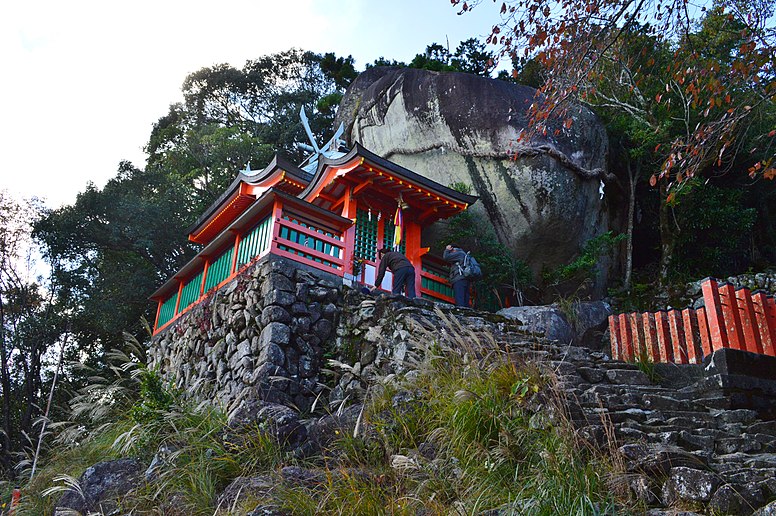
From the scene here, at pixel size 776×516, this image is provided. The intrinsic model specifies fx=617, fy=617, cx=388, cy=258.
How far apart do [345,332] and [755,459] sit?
6011mm

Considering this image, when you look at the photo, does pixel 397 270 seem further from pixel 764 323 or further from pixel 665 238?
pixel 665 238

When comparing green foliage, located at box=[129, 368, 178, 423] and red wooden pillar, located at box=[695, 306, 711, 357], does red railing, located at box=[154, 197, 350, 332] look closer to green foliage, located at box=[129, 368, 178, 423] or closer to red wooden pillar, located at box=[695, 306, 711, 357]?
green foliage, located at box=[129, 368, 178, 423]

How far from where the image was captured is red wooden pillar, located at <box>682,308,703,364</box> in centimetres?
659

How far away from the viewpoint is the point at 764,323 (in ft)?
20.4

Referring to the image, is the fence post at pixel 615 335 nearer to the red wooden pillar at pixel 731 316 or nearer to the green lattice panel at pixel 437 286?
the red wooden pillar at pixel 731 316

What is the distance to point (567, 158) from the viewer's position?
48.7ft

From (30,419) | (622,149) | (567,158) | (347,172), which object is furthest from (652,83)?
(30,419)

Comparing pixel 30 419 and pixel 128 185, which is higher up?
pixel 128 185

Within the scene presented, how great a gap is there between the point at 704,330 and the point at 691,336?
357mm

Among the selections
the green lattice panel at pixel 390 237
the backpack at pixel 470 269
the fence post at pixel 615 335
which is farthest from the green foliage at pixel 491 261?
the fence post at pixel 615 335

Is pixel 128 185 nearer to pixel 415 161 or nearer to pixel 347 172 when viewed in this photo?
pixel 415 161

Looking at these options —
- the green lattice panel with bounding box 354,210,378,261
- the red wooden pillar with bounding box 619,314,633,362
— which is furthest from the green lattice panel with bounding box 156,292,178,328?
the red wooden pillar with bounding box 619,314,633,362

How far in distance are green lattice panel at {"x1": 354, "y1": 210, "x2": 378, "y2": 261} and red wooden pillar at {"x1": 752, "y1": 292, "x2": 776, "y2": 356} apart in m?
6.89

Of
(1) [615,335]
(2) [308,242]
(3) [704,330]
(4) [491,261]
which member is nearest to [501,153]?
(4) [491,261]
